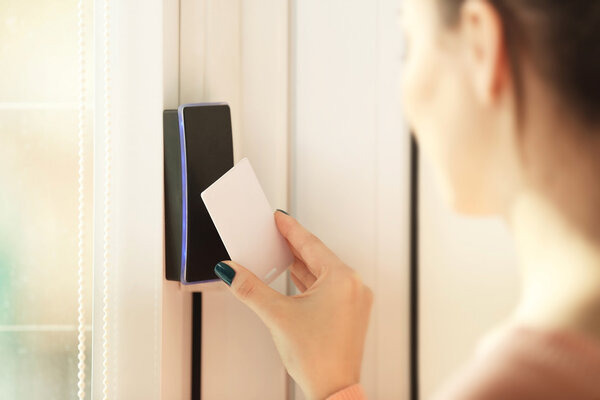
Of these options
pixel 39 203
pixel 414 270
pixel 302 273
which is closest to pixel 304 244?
pixel 302 273

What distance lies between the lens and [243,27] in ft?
2.66

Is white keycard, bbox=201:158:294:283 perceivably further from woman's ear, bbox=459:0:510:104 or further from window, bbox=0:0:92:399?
woman's ear, bbox=459:0:510:104

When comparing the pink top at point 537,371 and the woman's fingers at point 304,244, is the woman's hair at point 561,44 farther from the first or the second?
the woman's fingers at point 304,244

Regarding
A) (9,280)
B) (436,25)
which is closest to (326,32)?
(436,25)

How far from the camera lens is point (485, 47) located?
39cm

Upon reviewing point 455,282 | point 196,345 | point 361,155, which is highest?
point 361,155

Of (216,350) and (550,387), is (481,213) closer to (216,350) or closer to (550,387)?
(550,387)

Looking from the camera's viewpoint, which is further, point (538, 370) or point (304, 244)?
point (304, 244)

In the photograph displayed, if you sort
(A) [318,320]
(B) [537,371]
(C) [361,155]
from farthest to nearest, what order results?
(C) [361,155], (A) [318,320], (B) [537,371]

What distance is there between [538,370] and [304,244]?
0.39 m

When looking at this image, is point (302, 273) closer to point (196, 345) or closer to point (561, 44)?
point (196, 345)

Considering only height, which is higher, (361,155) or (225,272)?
(361,155)

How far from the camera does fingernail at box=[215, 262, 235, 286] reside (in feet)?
2.26

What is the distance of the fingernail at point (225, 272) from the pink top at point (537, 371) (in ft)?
1.16
